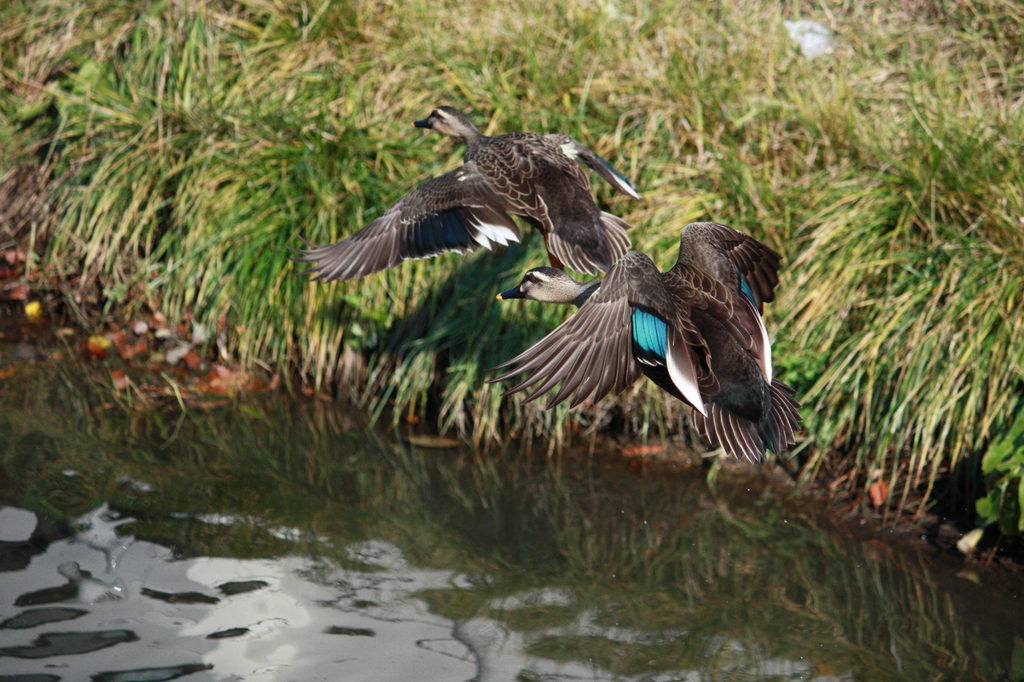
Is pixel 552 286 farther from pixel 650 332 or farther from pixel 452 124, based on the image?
pixel 452 124

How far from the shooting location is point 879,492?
12.0ft

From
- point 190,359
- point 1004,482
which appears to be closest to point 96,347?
point 190,359

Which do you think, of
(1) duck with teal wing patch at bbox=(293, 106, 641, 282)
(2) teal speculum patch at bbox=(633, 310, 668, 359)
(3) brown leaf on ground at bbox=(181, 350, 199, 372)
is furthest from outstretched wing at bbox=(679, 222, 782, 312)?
(3) brown leaf on ground at bbox=(181, 350, 199, 372)

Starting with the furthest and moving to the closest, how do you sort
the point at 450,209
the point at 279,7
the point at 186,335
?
the point at 279,7 < the point at 186,335 < the point at 450,209

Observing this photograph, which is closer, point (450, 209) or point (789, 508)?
point (450, 209)

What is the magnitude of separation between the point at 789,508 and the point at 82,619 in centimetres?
267

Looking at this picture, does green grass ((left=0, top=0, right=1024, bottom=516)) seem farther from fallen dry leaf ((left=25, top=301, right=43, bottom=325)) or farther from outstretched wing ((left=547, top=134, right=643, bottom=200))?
outstretched wing ((left=547, top=134, right=643, bottom=200))

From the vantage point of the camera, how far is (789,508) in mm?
3785

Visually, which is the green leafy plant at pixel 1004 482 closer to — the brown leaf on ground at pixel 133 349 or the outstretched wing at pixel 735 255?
the outstretched wing at pixel 735 255

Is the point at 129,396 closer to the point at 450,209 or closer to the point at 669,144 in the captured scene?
the point at 450,209

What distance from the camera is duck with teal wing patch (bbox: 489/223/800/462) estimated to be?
7.82ft

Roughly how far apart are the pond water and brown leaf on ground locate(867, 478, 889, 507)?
0.15 m

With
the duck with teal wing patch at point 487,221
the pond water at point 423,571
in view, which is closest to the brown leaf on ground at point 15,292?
the pond water at point 423,571

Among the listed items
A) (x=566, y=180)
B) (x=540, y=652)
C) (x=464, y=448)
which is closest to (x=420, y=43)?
(x=566, y=180)
